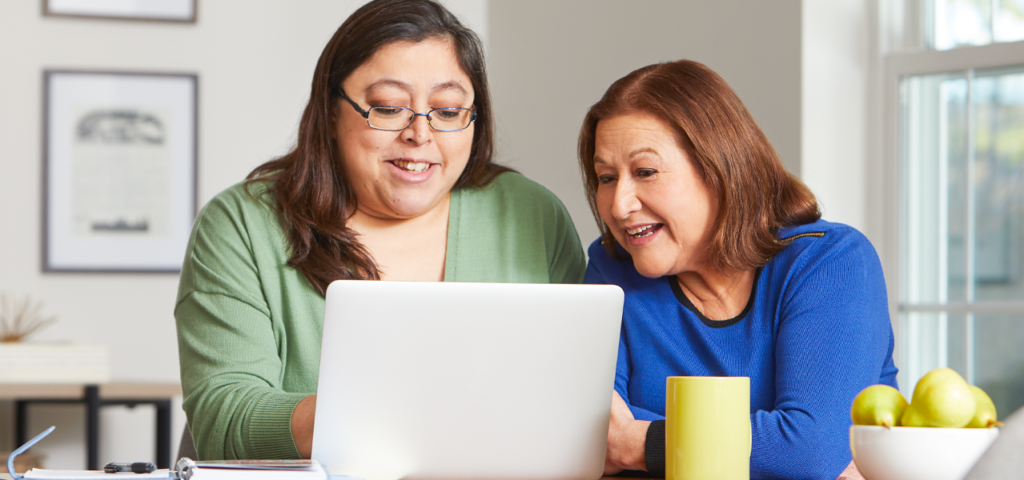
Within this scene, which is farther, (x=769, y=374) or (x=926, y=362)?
(x=926, y=362)

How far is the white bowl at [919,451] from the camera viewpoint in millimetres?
827

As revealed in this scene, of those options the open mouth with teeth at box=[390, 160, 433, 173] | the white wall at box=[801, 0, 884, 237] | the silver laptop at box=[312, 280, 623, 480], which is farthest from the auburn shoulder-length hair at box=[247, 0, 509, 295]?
the white wall at box=[801, 0, 884, 237]

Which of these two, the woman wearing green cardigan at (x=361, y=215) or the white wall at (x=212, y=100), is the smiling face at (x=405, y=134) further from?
the white wall at (x=212, y=100)

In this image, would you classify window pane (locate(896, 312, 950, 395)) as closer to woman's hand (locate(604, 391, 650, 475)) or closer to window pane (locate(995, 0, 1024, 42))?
window pane (locate(995, 0, 1024, 42))

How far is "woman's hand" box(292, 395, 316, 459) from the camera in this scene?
116cm

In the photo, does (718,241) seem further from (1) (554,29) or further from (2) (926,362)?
(1) (554,29)

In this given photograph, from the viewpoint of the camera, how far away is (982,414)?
0.84 metres

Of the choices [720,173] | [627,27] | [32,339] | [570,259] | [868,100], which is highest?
[627,27]

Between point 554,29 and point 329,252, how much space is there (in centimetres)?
185

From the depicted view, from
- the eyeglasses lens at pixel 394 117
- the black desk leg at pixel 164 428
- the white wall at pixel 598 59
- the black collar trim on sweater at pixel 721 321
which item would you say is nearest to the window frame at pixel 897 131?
the white wall at pixel 598 59

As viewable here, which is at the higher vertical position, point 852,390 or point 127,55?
point 127,55

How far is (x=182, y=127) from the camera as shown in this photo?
3418 millimetres

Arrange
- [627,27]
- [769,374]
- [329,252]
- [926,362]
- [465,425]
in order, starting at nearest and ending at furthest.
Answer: [465,425] < [769,374] < [329,252] < [926,362] < [627,27]

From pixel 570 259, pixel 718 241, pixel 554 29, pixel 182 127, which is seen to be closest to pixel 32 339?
pixel 182 127
